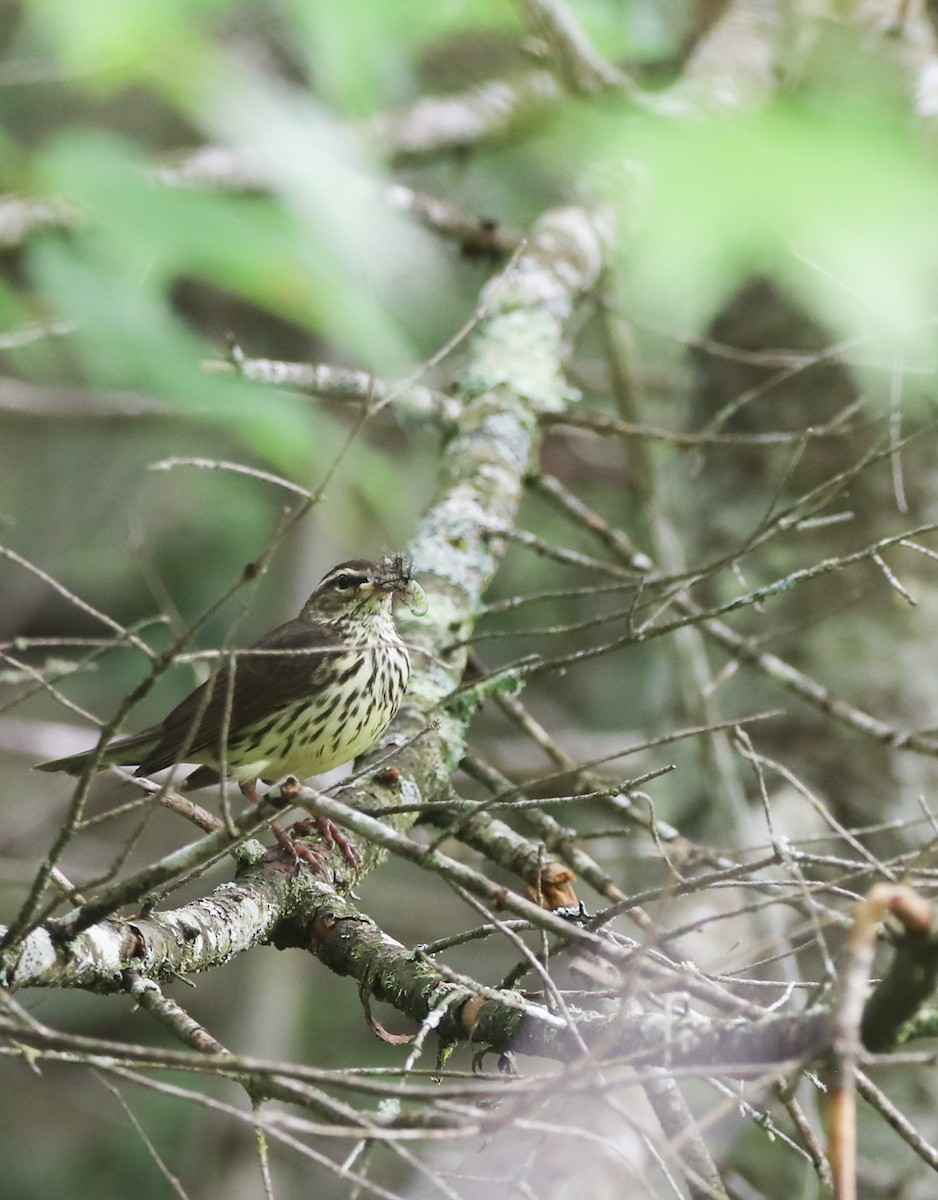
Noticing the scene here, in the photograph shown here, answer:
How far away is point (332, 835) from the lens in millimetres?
3701

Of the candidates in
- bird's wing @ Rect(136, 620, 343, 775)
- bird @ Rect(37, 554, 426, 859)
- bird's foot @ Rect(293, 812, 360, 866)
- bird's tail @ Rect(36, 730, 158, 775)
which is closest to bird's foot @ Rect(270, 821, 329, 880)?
bird's foot @ Rect(293, 812, 360, 866)

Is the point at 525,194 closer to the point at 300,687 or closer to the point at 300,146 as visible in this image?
the point at 300,687

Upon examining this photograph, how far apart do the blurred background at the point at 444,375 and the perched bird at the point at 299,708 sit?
33 centimetres

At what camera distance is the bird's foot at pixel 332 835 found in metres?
3.63

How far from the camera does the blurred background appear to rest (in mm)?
2363

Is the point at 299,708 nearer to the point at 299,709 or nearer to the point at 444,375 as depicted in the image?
the point at 299,709

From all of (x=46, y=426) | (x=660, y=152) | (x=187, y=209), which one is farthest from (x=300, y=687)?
(x=46, y=426)

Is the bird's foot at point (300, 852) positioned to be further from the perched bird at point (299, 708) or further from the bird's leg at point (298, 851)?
the perched bird at point (299, 708)

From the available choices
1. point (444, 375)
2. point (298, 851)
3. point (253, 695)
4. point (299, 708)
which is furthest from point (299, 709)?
point (444, 375)

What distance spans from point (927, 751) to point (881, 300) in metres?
2.38

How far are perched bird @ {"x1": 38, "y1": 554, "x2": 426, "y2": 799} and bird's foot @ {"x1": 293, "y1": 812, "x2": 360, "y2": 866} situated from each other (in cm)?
43

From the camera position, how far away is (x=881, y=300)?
6.02ft

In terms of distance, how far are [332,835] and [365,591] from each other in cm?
110

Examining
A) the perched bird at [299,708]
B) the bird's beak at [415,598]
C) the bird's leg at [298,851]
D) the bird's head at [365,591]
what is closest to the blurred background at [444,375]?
the bird's head at [365,591]
